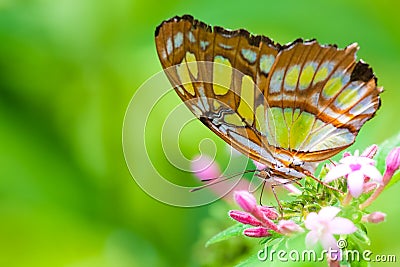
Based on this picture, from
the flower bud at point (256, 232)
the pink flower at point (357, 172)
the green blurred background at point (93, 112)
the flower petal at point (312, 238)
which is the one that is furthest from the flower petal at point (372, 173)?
the green blurred background at point (93, 112)

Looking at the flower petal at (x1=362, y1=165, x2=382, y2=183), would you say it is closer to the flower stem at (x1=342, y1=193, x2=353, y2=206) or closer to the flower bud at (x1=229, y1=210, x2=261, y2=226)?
the flower stem at (x1=342, y1=193, x2=353, y2=206)

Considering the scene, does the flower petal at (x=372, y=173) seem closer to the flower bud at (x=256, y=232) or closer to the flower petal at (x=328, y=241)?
the flower petal at (x=328, y=241)

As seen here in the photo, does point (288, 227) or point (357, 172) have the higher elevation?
point (357, 172)

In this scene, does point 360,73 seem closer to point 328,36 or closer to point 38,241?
point 328,36

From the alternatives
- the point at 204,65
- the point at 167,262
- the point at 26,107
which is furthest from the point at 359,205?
the point at 26,107

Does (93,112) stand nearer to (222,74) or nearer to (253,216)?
Result: (222,74)

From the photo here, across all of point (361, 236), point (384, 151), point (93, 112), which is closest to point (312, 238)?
point (361, 236)
